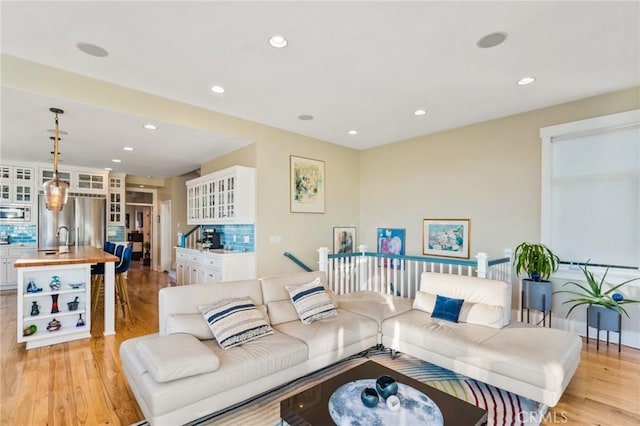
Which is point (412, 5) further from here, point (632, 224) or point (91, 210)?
point (91, 210)

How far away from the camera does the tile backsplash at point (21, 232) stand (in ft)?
21.0

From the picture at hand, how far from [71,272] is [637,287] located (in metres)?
6.84

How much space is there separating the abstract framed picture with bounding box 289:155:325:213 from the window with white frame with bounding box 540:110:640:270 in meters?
3.39

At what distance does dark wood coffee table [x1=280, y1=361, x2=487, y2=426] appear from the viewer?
5.41ft

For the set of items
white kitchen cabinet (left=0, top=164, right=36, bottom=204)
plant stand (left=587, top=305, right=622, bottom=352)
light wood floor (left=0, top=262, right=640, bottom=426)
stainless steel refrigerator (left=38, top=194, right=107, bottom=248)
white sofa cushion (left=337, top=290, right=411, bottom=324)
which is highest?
white kitchen cabinet (left=0, top=164, right=36, bottom=204)

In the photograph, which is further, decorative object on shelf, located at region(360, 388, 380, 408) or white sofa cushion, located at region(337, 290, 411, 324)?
white sofa cushion, located at region(337, 290, 411, 324)

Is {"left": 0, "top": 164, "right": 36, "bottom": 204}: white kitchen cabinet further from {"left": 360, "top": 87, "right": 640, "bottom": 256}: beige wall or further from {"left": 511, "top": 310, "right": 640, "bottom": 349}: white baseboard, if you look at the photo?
{"left": 511, "top": 310, "right": 640, "bottom": 349}: white baseboard

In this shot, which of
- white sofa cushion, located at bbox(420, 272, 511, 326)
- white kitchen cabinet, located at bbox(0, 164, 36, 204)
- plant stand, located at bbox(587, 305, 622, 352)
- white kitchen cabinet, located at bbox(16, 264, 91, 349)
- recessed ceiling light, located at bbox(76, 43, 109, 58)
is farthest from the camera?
white kitchen cabinet, located at bbox(0, 164, 36, 204)

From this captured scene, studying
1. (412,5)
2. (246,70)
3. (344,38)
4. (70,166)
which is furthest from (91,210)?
(412,5)

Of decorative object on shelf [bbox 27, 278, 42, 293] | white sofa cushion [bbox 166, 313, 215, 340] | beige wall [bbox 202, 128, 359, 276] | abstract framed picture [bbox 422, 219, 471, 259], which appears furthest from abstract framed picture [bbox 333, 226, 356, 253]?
decorative object on shelf [bbox 27, 278, 42, 293]

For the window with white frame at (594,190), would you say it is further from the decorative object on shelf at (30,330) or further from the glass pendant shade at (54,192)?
the decorative object on shelf at (30,330)

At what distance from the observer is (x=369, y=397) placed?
68.9 inches

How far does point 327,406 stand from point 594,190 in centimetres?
414

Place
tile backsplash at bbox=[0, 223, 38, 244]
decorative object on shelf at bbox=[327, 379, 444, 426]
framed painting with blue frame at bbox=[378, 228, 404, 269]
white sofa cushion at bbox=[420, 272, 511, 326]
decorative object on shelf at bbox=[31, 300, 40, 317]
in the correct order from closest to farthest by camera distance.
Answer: decorative object on shelf at bbox=[327, 379, 444, 426] → white sofa cushion at bbox=[420, 272, 511, 326] → decorative object on shelf at bbox=[31, 300, 40, 317] → framed painting with blue frame at bbox=[378, 228, 404, 269] → tile backsplash at bbox=[0, 223, 38, 244]
